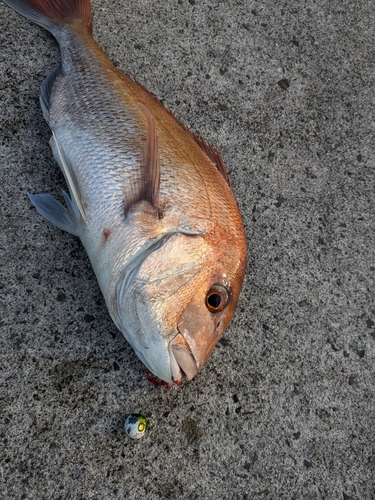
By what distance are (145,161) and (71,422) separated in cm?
110

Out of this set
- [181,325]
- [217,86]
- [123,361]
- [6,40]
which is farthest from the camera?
[217,86]

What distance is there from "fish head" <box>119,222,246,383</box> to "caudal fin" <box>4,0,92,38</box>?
143 centimetres

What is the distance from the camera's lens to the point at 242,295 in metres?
2.06

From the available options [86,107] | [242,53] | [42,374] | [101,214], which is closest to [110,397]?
[42,374]

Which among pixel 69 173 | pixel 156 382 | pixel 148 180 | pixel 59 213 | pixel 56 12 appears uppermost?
pixel 56 12

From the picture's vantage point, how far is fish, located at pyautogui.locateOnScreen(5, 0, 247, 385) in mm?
1558

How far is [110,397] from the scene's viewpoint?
1.74m

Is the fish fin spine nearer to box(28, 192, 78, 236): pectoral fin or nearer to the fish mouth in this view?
box(28, 192, 78, 236): pectoral fin

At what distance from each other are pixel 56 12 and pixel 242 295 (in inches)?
70.6

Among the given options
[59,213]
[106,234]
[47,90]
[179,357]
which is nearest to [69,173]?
[59,213]

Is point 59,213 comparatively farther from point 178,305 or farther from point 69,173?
point 178,305

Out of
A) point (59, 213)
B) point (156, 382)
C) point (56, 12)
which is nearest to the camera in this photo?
point (156, 382)

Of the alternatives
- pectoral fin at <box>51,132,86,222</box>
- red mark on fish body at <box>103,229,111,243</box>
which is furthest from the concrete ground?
red mark on fish body at <box>103,229,111,243</box>

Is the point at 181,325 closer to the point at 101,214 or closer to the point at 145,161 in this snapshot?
the point at 101,214
